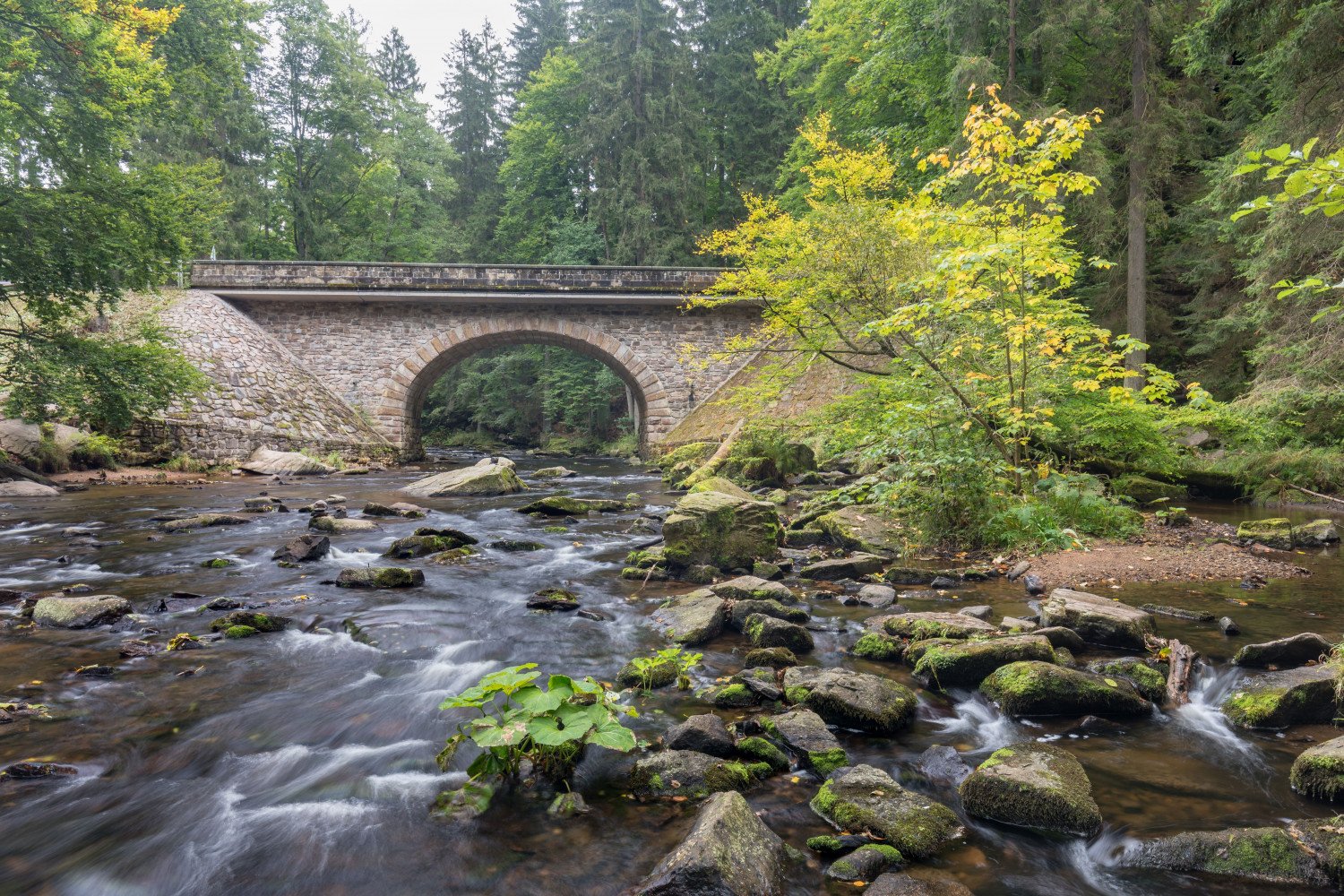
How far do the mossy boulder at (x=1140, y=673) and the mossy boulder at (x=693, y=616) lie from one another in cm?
219

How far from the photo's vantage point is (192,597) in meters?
5.33

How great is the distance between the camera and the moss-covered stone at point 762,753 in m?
2.84

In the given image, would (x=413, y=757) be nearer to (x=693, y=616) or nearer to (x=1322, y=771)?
(x=693, y=616)

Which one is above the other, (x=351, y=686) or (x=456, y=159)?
(x=456, y=159)

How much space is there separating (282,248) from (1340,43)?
32.2m

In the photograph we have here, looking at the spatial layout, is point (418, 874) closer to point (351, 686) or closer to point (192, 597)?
point (351, 686)

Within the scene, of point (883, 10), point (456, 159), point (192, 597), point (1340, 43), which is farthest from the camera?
point (456, 159)

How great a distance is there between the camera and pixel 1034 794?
2484 mm

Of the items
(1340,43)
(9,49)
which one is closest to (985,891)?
(1340,43)

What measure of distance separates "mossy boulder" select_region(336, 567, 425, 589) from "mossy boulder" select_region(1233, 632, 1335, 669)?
5.86m

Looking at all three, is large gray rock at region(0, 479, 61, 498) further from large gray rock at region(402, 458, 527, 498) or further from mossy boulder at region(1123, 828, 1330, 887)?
mossy boulder at region(1123, 828, 1330, 887)

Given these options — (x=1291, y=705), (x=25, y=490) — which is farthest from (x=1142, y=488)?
(x=25, y=490)

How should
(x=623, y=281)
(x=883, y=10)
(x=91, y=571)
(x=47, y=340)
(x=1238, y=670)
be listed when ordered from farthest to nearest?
(x=623, y=281) < (x=883, y=10) < (x=47, y=340) < (x=91, y=571) < (x=1238, y=670)

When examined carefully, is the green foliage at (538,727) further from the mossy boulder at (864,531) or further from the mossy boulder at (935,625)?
the mossy boulder at (864,531)
